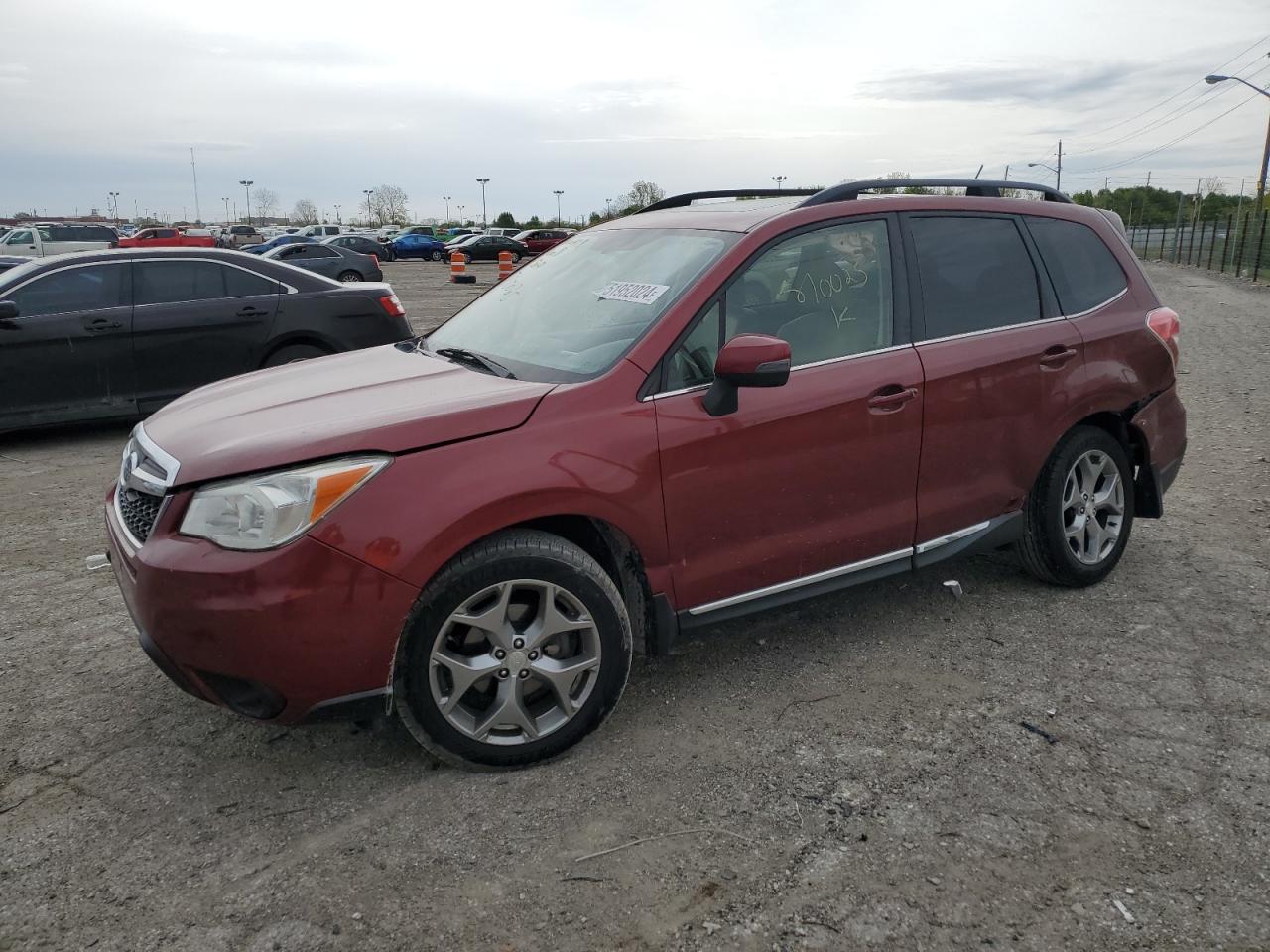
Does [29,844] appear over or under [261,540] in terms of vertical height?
under

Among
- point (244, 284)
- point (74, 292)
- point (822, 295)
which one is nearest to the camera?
point (822, 295)

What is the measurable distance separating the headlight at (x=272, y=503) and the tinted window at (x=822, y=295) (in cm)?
141

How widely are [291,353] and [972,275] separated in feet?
20.4

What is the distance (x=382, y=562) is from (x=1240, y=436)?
24.1 ft

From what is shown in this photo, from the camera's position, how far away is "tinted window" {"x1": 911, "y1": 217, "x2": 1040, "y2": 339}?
13.5ft

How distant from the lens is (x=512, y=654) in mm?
3148

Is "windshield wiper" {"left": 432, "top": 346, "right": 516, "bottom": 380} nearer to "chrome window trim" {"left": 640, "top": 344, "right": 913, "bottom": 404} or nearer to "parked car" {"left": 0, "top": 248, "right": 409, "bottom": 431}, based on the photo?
"chrome window trim" {"left": 640, "top": 344, "right": 913, "bottom": 404}

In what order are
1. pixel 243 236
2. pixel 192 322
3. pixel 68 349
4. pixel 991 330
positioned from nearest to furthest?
pixel 991 330
pixel 68 349
pixel 192 322
pixel 243 236

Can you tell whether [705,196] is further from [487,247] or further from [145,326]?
[487,247]

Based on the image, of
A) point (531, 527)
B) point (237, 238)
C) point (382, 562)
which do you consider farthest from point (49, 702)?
point (237, 238)

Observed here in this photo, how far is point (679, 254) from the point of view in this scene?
12.6 feet

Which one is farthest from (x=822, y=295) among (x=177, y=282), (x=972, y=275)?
(x=177, y=282)

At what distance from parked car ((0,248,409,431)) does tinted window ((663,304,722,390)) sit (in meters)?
6.01

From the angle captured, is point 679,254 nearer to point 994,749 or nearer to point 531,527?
point 531,527
